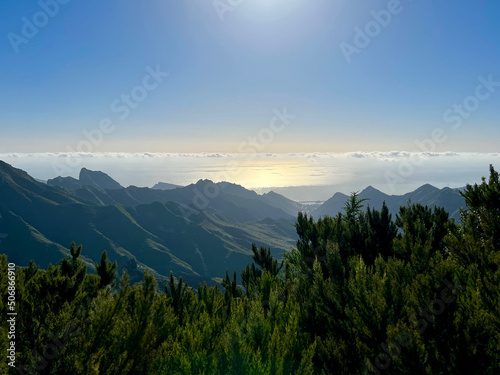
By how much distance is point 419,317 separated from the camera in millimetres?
6137

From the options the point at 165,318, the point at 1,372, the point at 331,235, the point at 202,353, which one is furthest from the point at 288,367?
the point at 331,235

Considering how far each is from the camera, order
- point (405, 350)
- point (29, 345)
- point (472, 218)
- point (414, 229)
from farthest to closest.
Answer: point (414, 229)
point (472, 218)
point (29, 345)
point (405, 350)

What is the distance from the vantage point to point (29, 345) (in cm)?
712

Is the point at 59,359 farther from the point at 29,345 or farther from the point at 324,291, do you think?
the point at 324,291

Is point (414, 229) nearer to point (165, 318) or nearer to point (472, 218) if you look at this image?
point (472, 218)

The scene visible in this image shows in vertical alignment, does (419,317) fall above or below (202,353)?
above

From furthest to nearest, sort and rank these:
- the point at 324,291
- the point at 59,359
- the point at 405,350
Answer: the point at 324,291
the point at 59,359
the point at 405,350

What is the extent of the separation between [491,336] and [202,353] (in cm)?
585

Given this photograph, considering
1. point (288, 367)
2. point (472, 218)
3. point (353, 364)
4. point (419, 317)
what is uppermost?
point (472, 218)

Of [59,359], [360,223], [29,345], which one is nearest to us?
[59,359]

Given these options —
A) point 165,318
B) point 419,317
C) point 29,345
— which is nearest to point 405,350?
point 419,317

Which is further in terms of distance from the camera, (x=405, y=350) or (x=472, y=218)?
(x=472, y=218)

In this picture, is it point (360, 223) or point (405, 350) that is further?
point (360, 223)

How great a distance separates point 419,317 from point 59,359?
738cm
